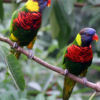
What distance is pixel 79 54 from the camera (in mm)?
1493

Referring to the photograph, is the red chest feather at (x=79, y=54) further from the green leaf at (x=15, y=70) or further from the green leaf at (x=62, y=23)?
the green leaf at (x=15, y=70)

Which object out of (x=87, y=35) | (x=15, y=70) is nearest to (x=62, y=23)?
(x=87, y=35)

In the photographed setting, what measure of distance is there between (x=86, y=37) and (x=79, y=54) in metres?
0.17

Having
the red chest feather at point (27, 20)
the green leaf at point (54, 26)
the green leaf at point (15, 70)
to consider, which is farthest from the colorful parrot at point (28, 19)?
the green leaf at point (54, 26)

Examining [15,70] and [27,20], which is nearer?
[15,70]

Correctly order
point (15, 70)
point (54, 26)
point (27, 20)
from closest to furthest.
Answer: point (15, 70)
point (27, 20)
point (54, 26)

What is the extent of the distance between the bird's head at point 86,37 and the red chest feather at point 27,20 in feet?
1.39

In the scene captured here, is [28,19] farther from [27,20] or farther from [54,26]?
[54,26]

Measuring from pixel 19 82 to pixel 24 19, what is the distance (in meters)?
0.62

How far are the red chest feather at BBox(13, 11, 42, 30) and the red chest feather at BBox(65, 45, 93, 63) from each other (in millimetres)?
418

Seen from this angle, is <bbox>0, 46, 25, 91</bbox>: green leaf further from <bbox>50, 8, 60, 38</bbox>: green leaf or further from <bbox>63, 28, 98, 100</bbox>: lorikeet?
<bbox>50, 8, 60, 38</bbox>: green leaf

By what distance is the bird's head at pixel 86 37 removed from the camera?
143 centimetres

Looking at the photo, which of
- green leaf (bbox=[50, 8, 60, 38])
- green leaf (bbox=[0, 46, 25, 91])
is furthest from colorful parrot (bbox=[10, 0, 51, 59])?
green leaf (bbox=[50, 8, 60, 38])

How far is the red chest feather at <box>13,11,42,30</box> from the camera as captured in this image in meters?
1.42
